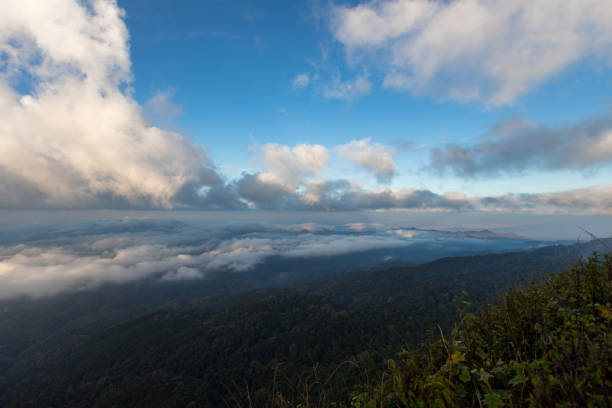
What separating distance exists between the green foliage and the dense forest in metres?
0.02

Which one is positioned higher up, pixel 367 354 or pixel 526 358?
pixel 526 358

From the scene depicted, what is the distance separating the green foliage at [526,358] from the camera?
237cm

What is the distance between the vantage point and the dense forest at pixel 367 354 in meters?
2.81

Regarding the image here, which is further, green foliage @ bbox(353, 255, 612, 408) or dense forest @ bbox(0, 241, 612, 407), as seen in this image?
dense forest @ bbox(0, 241, 612, 407)

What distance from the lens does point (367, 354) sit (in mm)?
5141

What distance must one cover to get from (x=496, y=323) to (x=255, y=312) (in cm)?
17012

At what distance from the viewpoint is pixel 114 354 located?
146625 millimetres

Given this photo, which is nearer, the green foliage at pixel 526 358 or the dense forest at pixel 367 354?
the green foliage at pixel 526 358

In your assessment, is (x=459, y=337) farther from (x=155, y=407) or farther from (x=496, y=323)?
(x=155, y=407)

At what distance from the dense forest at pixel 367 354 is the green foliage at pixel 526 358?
0.02 meters

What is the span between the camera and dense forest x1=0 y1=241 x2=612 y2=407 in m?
2.81

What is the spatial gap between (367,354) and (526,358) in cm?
276

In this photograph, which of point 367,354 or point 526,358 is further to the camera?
point 367,354

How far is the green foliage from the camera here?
2.37 metres
